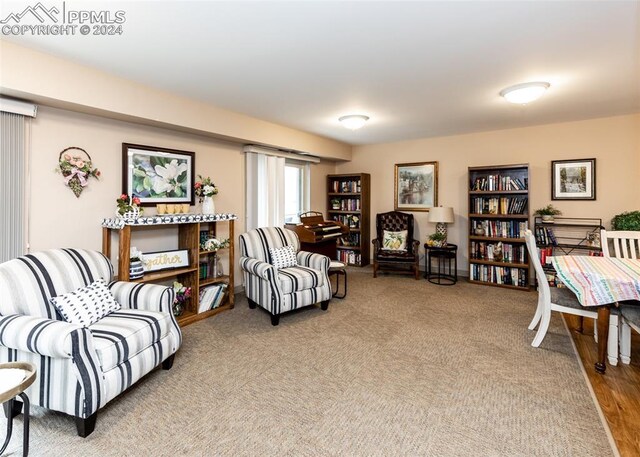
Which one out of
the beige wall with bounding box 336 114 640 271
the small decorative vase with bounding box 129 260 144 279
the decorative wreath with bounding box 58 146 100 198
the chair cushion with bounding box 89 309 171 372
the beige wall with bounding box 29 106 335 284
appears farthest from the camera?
the beige wall with bounding box 336 114 640 271

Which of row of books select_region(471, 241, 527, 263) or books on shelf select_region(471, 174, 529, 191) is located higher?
books on shelf select_region(471, 174, 529, 191)

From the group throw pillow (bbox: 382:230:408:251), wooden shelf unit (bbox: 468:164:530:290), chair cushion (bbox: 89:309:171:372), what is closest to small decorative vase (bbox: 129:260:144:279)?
chair cushion (bbox: 89:309:171:372)

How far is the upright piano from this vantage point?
475 cm

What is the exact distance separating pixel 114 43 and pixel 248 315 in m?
2.78

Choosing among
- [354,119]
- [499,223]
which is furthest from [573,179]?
[354,119]

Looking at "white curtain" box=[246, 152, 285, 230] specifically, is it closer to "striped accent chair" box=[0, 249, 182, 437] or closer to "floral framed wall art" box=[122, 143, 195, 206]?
"floral framed wall art" box=[122, 143, 195, 206]

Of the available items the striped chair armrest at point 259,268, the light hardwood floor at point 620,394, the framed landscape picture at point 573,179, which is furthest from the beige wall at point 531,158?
the striped chair armrest at point 259,268

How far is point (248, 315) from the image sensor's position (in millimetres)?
3703

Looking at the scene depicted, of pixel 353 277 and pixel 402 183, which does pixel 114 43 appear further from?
pixel 402 183

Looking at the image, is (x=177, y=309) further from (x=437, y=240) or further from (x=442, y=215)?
(x=442, y=215)

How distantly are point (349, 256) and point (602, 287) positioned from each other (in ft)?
14.2

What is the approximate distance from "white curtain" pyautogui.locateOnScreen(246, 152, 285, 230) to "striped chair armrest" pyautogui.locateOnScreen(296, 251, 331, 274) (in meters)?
1.07

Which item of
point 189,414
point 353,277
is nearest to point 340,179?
point 353,277

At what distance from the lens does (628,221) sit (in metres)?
3.96
